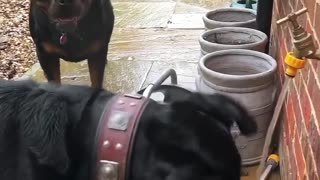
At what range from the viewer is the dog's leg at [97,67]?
175 inches

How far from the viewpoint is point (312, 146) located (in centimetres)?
246

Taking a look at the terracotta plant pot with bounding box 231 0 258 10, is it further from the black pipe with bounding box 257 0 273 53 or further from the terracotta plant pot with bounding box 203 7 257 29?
the black pipe with bounding box 257 0 273 53

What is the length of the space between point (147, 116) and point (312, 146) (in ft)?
2.98

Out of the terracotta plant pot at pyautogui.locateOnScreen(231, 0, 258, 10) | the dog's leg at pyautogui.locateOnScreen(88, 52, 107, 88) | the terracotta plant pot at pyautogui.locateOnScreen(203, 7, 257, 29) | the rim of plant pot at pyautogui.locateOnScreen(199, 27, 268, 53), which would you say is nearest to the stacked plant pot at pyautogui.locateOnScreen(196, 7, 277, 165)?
the rim of plant pot at pyautogui.locateOnScreen(199, 27, 268, 53)

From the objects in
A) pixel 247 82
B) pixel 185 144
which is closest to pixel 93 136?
pixel 185 144

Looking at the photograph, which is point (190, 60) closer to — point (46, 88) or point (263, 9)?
point (263, 9)

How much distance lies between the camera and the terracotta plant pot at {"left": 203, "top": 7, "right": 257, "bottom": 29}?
15.0 feet

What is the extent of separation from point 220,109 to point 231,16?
2943 mm

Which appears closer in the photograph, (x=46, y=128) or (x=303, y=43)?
(x=46, y=128)

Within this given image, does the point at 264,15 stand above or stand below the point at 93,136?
below

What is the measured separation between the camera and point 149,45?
224 inches

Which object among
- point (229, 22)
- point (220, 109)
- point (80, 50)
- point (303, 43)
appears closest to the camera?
point (220, 109)

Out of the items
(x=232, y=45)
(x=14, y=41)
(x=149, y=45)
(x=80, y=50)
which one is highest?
(x=232, y=45)

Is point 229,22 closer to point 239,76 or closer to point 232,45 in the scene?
point 232,45
